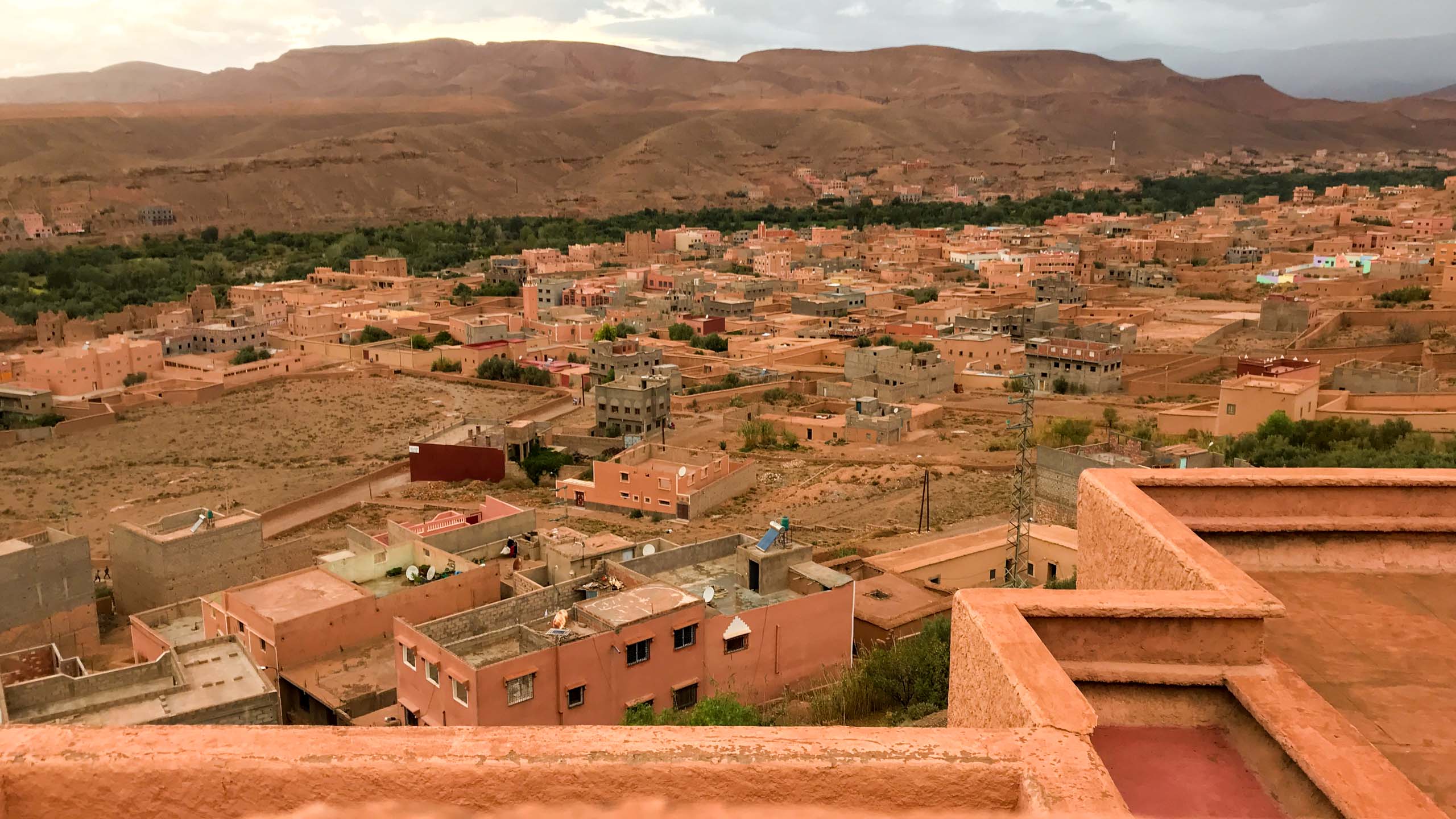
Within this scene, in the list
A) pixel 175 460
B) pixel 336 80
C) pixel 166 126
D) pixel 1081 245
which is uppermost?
pixel 336 80

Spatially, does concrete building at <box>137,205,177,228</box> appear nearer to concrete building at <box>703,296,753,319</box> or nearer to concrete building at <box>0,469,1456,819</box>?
concrete building at <box>703,296,753,319</box>

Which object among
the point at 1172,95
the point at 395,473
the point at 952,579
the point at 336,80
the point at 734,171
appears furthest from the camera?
the point at 336,80

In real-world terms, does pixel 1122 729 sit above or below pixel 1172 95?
below

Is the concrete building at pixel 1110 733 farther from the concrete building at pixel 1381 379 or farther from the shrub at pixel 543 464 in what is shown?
the concrete building at pixel 1381 379

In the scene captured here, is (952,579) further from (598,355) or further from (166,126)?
(166,126)

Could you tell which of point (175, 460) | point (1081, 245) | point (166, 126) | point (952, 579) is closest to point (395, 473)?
point (175, 460)

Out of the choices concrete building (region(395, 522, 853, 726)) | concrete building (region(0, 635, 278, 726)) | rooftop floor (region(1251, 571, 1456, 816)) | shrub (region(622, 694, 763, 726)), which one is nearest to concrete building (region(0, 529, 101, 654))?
concrete building (region(0, 635, 278, 726))
